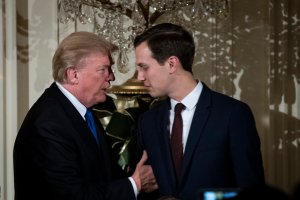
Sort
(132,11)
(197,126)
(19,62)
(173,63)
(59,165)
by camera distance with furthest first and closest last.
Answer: (19,62) < (132,11) < (173,63) < (197,126) < (59,165)

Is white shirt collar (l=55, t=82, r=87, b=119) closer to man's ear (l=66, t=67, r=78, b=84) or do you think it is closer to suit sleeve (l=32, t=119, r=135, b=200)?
man's ear (l=66, t=67, r=78, b=84)

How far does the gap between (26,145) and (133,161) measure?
2.26 feet

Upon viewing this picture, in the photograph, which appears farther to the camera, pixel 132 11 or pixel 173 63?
pixel 132 11

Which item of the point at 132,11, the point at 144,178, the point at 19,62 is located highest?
the point at 132,11

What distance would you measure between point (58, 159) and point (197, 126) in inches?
21.0

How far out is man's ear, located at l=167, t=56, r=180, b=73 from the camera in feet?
6.57

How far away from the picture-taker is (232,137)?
1.83m

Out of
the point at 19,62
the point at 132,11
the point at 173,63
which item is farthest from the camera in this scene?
the point at 19,62

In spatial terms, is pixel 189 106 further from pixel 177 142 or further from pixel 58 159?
pixel 58 159

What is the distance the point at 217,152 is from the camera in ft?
6.04

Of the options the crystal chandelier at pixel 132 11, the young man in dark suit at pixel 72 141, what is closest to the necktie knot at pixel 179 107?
the young man in dark suit at pixel 72 141

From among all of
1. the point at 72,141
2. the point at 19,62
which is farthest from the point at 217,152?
the point at 19,62

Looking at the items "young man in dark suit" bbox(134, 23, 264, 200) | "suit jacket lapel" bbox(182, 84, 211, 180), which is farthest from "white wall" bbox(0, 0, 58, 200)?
"suit jacket lapel" bbox(182, 84, 211, 180)

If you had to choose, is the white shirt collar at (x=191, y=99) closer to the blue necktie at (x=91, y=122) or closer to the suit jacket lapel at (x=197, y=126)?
the suit jacket lapel at (x=197, y=126)
